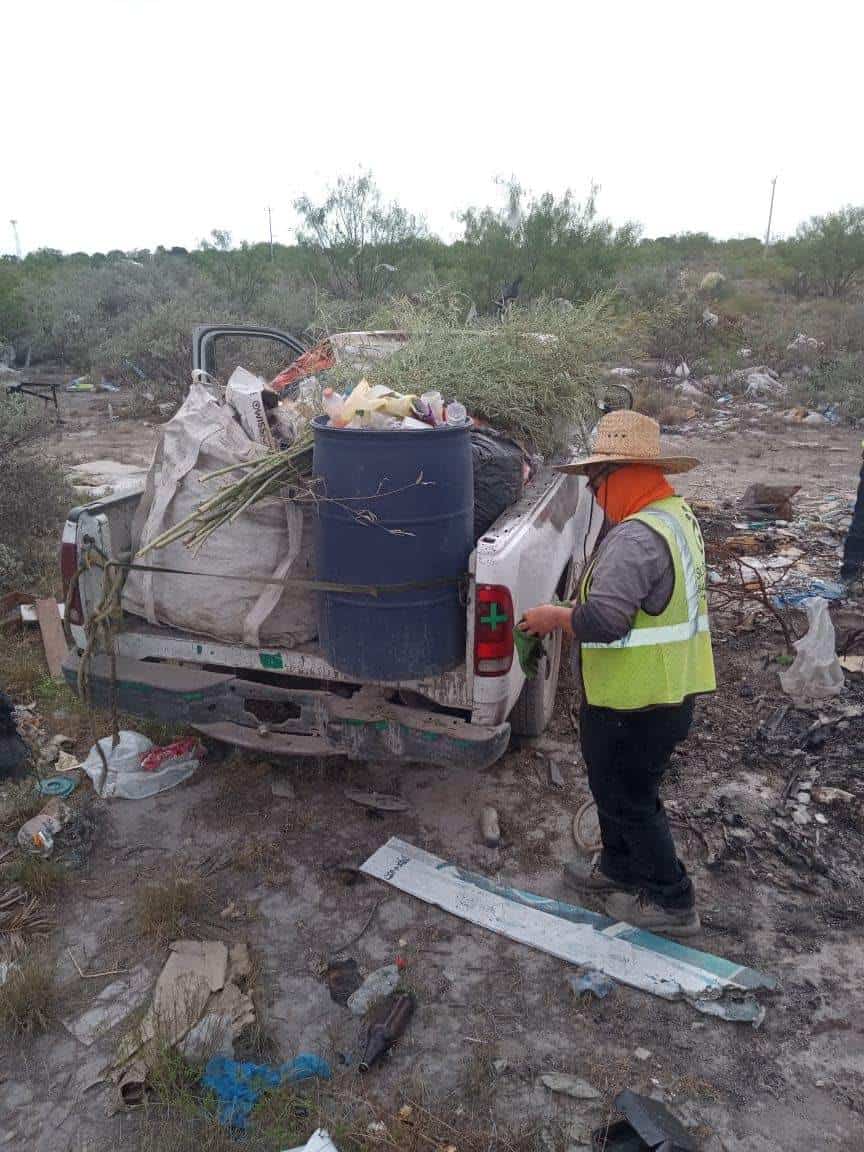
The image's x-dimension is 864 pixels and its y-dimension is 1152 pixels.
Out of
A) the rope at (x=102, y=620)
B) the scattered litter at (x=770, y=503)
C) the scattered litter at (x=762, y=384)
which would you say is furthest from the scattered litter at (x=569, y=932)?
the scattered litter at (x=762, y=384)

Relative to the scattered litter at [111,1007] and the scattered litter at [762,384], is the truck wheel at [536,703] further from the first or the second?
the scattered litter at [762,384]

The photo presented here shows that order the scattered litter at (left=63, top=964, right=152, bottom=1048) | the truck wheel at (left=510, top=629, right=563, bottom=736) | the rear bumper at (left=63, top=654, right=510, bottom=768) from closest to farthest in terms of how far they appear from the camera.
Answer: the scattered litter at (left=63, top=964, right=152, bottom=1048), the rear bumper at (left=63, top=654, right=510, bottom=768), the truck wheel at (left=510, top=629, right=563, bottom=736)

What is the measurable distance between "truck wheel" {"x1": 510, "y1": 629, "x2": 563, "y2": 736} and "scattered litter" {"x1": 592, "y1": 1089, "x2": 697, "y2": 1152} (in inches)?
71.4

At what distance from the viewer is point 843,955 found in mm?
2830

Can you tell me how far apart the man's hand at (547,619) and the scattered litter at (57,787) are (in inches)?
92.4

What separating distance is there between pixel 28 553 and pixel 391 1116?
5.59m

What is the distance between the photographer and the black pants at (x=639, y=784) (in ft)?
9.16

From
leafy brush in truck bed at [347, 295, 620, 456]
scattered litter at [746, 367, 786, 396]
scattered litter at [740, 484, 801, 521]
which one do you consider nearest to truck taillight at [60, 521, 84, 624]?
leafy brush in truck bed at [347, 295, 620, 456]

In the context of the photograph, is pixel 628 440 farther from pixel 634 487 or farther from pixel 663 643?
pixel 663 643

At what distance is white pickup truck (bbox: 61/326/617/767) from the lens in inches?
121

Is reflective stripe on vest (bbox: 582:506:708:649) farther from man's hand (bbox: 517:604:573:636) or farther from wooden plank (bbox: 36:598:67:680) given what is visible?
wooden plank (bbox: 36:598:67:680)

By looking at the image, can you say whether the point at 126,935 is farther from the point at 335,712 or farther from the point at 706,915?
the point at 706,915

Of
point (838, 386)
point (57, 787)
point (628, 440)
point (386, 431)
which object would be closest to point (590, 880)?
point (628, 440)

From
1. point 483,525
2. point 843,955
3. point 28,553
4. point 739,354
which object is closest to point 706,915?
point 843,955
